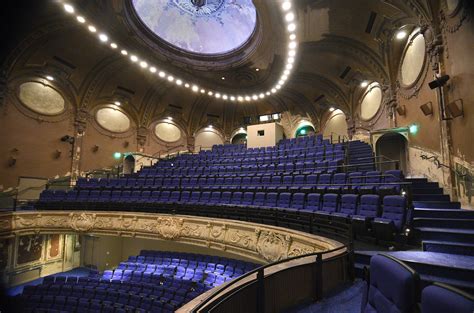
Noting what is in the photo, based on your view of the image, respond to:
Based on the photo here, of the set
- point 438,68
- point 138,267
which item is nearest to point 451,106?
point 438,68

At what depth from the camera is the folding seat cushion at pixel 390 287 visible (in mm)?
1253

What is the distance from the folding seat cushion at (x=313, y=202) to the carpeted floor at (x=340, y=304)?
2.69m

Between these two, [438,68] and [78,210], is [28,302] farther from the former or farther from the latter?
[438,68]

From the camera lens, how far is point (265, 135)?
1500 centimetres

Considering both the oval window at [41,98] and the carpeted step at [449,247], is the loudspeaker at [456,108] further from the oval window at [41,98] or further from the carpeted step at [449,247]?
the oval window at [41,98]

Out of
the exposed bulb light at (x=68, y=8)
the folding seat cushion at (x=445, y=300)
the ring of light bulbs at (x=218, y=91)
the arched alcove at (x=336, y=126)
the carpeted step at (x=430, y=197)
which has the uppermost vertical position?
the exposed bulb light at (x=68, y=8)

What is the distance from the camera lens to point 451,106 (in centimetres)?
559

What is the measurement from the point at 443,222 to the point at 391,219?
878mm

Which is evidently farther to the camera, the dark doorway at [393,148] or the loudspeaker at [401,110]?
the dark doorway at [393,148]

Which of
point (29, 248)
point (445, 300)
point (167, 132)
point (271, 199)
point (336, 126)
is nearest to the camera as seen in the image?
point (445, 300)

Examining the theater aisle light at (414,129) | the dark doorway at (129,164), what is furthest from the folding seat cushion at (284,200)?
the dark doorway at (129,164)

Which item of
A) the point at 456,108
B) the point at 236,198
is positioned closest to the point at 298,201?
the point at 236,198

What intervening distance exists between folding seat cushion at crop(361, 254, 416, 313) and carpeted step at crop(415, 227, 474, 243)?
2959 millimetres

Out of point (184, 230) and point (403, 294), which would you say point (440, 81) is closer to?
point (403, 294)
